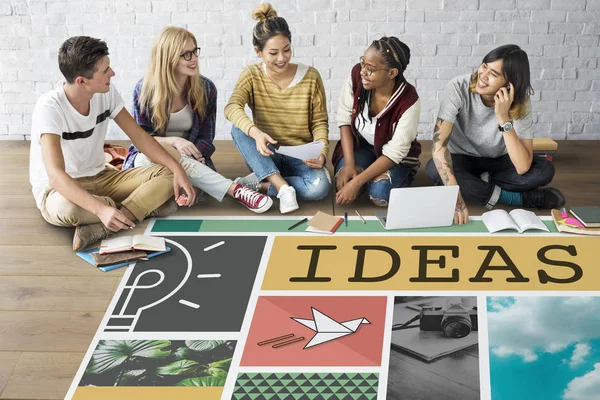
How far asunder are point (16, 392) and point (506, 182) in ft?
7.68

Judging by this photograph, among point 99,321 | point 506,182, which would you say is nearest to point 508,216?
point 506,182

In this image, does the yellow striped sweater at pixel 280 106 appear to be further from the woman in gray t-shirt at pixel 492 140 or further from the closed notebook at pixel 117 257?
the closed notebook at pixel 117 257

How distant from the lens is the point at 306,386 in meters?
2.37

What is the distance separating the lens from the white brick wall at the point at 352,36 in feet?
14.3

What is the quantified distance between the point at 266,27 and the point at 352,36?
44.3 inches

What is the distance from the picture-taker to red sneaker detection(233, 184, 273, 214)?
354 cm

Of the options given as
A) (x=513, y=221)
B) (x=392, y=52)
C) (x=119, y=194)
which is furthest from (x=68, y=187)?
(x=513, y=221)

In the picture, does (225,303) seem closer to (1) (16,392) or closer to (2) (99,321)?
(2) (99,321)

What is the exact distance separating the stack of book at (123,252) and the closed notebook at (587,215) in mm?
1787

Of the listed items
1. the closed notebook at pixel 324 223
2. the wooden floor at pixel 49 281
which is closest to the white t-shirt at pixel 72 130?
the wooden floor at pixel 49 281

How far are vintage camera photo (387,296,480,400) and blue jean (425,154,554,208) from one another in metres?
0.89

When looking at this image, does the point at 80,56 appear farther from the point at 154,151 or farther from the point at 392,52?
the point at 392,52

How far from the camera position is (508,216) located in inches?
135

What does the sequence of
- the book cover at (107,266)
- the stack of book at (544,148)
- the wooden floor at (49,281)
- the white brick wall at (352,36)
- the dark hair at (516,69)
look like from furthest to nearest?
the white brick wall at (352,36), the stack of book at (544,148), the dark hair at (516,69), the book cover at (107,266), the wooden floor at (49,281)
